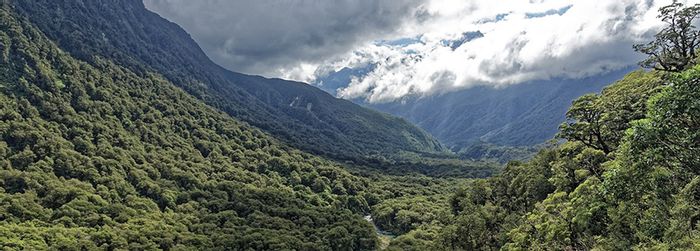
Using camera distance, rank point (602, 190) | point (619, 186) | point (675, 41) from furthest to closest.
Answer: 1. point (675, 41)
2. point (602, 190)
3. point (619, 186)

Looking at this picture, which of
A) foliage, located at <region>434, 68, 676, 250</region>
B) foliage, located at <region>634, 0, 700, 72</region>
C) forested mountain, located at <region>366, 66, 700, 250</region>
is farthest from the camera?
foliage, located at <region>634, 0, 700, 72</region>

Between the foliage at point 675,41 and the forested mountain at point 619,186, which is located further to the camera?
the foliage at point 675,41

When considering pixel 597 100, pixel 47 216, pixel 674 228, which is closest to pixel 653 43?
pixel 597 100

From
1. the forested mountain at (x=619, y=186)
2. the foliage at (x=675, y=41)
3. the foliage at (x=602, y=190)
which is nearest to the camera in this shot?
the forested mountain at (x=619, y=186)

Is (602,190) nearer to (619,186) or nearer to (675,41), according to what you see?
(619,186)

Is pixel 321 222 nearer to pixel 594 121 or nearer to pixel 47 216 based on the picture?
pixel 47 216

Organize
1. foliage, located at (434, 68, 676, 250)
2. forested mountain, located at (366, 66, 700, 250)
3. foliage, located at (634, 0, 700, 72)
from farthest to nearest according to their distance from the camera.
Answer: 1. foliage, located at (634, 0, 700, 72)
2. foliage, located at (434, 68, 676, 250)
3. forested mountain, located at (366, 66, 700, 250)

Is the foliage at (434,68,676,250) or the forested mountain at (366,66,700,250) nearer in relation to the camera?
the forested mountain at (366,66,700,250)

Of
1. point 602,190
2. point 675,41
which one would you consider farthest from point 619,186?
point 675,41

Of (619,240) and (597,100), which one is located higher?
(597,100)

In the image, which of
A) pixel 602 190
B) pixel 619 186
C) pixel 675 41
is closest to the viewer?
pixel 619 186

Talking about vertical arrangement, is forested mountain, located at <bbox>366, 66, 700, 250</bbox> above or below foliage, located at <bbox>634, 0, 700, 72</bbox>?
below
